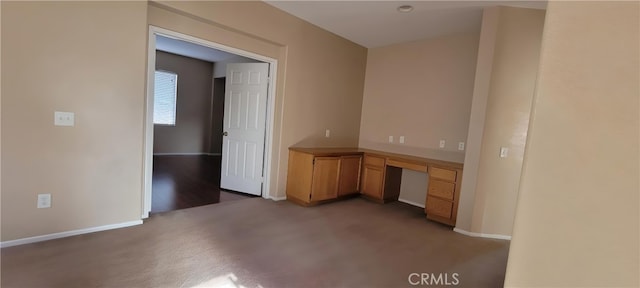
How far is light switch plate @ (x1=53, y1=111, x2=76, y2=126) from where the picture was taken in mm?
2398

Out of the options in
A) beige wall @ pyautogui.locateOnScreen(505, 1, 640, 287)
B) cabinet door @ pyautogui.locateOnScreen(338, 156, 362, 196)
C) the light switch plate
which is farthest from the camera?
cabinet door @ pyautogui.locateOnScreen(338, 156, 362, 196)

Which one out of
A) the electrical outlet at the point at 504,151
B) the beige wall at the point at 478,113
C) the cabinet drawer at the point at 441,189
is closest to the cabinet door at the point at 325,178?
the cabinet drawer at the point at 441,189

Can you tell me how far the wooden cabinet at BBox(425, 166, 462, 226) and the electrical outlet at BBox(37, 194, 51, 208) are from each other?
4045mm

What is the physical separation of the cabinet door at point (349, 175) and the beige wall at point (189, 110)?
4.97 metres

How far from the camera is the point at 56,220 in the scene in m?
2.49

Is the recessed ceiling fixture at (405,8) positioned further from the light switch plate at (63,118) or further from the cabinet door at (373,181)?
the light switch plate at (63,118)

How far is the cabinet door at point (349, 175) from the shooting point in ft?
14.3

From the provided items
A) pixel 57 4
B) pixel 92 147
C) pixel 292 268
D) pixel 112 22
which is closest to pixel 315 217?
pixel 292 268

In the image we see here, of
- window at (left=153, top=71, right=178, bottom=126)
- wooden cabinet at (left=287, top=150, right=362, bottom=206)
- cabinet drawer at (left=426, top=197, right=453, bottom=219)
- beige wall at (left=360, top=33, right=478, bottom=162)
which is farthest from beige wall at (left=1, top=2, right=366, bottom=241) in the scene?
window at (left=153, top=71, right=178, bottom=126)

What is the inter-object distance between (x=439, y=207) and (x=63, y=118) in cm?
412

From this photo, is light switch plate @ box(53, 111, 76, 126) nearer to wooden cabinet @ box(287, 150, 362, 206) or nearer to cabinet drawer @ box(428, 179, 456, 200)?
wooden cabinet @ box(287, 150, 362, 206)

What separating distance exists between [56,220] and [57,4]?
1.83 metres

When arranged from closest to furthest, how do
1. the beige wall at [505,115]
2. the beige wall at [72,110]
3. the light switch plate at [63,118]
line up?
1. the beige wall at [72,110]
2. the light switch plate at [63,118]
3. the beige wall at [505,115]

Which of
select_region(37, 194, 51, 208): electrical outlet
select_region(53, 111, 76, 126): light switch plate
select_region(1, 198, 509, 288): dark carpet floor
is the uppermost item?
select_region(53, 111, 76, 126): light switch plate
